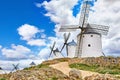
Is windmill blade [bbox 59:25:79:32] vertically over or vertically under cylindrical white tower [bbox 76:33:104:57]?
over

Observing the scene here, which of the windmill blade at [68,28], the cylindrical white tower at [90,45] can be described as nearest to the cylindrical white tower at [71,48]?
the windmill blade at [68,28]

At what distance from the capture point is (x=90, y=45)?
6184cm

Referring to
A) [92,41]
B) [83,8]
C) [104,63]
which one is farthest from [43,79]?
[83,8]

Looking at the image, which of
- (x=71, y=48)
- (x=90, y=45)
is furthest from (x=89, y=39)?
(x=71, y=48)

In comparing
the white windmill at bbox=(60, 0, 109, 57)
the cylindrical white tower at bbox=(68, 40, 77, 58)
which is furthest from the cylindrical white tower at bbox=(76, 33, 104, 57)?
the cylindrical white tower at bbox=(68, 40, 77, 58)

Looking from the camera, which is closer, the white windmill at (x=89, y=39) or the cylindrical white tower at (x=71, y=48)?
the white windmill at (x=89, y=39)

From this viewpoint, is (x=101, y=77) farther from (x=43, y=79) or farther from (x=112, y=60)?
(x=112, y=60)

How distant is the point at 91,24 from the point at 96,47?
550 cm

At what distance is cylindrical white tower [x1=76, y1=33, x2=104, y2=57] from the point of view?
61812mm

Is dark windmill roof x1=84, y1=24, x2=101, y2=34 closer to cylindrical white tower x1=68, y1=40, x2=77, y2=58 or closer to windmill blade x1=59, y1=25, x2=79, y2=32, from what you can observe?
windmill blade x1=59, y1=25, x2=79, y2=32

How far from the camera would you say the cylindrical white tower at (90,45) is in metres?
61.8

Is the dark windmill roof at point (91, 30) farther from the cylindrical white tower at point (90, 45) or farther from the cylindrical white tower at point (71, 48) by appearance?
the cylindrical white tower at point (71, 48)

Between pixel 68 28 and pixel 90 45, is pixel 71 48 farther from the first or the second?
pixel 90 45

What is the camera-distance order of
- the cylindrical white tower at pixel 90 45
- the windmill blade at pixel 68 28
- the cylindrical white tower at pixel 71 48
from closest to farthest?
the cylindrical white tower at pixel 90 45 → the windmill blade at pixel 68 28 → the cylindrical white tower at pixel 71 48
